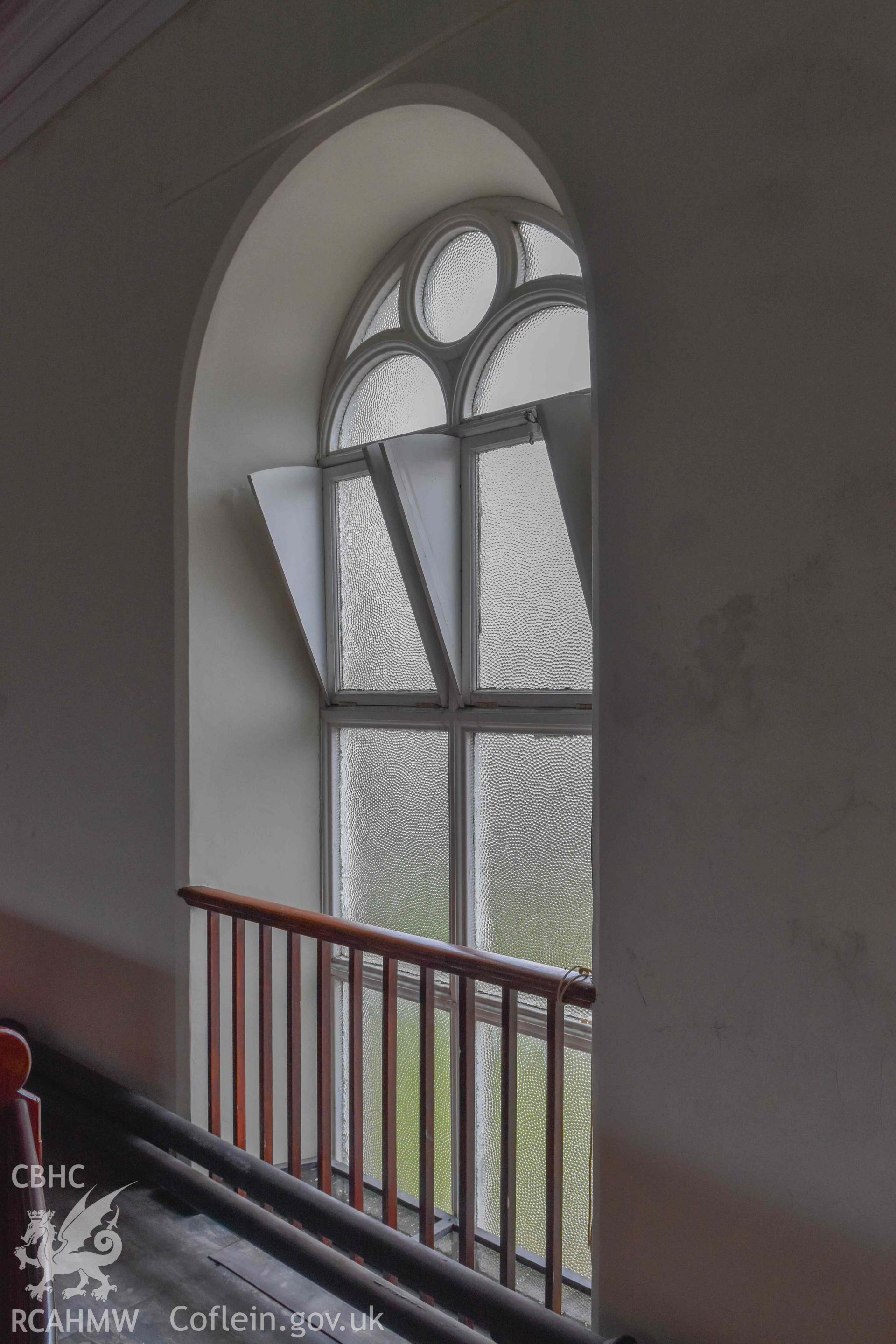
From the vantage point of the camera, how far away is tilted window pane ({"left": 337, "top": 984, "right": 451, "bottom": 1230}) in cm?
259

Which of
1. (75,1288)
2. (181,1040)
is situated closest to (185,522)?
(181,1040)

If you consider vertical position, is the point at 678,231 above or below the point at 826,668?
above

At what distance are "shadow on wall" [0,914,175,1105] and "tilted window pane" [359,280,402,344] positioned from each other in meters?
1.80

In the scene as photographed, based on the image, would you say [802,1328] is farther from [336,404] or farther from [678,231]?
[336,404]

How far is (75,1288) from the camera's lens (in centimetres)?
205

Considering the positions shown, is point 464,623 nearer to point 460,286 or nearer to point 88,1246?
point 460,286

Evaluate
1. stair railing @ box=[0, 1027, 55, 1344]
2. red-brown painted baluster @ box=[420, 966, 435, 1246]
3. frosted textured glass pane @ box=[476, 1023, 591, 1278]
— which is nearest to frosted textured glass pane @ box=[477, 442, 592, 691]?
red-brown painted baluster @ box=[420, 966, 435, 1246]

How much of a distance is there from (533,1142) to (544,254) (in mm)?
2019

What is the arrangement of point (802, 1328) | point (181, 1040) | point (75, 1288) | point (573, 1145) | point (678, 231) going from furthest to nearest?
point (181, 1040) < point (573, 1145) < point (75, 1288) < point (678, 231) < point (802, 1328)

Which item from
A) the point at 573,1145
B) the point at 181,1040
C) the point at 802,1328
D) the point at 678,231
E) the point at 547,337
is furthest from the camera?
the point at 181,1040

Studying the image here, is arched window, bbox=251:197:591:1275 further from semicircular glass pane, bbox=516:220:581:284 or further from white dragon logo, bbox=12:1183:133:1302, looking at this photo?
white dragon logo, bbox=12:1183:133:1302

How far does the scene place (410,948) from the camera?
2.07m

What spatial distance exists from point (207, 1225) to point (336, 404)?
208 cm

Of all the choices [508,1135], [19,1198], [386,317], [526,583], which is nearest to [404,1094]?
[508,1135]
